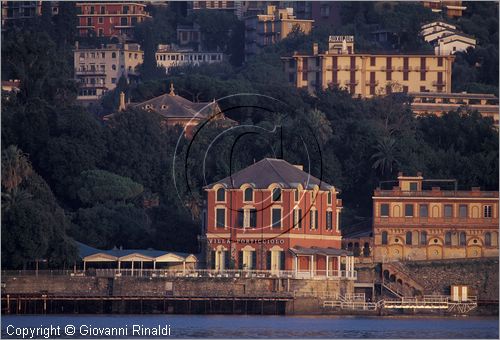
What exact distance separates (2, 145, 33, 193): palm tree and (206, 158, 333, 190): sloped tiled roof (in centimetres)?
1003

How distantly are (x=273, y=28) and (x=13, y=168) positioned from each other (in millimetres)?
78622

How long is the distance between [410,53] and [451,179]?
47309mm

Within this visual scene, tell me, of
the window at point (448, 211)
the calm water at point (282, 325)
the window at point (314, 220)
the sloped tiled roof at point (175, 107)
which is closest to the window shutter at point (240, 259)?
the window at point (314, 220)

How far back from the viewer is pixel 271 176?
11144 centimetres

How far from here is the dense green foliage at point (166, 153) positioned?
116188 millimetres

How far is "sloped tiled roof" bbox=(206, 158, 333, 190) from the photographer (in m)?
111

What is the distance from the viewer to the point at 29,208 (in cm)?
10775

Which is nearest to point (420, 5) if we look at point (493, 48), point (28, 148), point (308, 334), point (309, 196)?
point (493, 48)

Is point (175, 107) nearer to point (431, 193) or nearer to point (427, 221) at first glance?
point (427, 221)

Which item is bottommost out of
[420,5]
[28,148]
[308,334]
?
[308,334]

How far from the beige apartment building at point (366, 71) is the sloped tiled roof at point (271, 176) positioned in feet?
164

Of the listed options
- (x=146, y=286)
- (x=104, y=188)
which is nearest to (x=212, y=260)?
(x=146, y=286)

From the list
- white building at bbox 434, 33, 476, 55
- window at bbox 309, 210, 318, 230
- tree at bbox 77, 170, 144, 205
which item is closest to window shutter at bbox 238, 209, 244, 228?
window at bbox 309, 210, 318, 230

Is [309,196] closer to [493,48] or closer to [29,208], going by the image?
[29,208]
